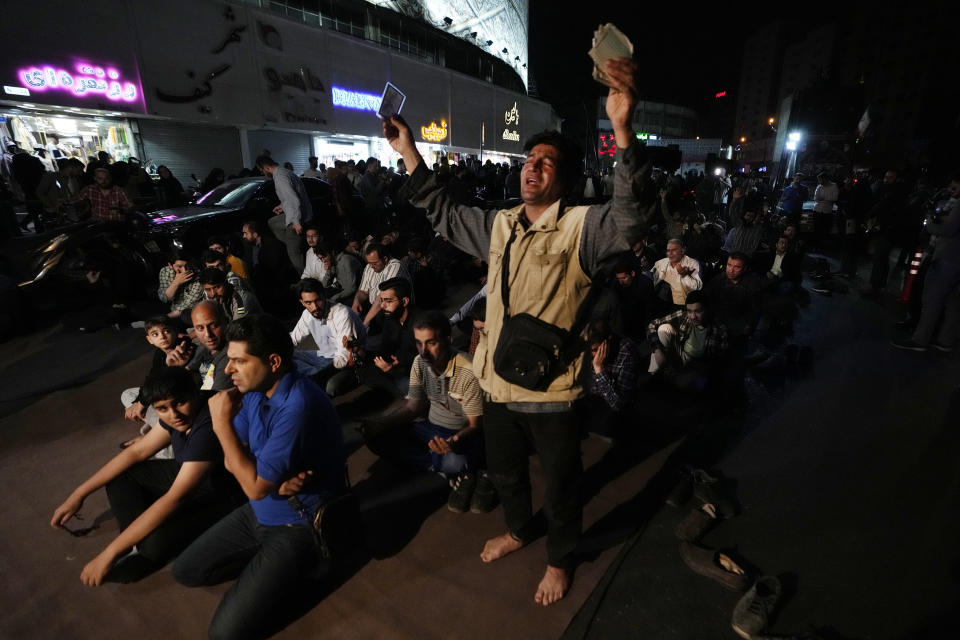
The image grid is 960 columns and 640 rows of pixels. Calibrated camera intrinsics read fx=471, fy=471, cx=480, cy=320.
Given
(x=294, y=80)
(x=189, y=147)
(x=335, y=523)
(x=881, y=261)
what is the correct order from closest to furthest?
1. (x=335, y=523)
2. (x=881, y=261)
3. (x=189, y=147)
4. (x=294, y=80)

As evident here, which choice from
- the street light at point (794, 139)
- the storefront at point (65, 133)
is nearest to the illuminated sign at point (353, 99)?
the storefront at point (65, 133)

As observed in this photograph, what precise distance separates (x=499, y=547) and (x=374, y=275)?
4.03 meters

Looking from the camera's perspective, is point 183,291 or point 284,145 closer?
point 183,291

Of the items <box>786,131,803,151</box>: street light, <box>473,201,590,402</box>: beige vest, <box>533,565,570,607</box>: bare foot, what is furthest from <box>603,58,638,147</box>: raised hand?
<box>786,131,803,151</box>: street light

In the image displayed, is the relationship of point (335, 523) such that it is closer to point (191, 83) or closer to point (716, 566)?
point (716, 566)

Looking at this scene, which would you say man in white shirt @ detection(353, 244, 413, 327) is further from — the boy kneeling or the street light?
the street light

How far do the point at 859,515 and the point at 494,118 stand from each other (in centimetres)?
3371

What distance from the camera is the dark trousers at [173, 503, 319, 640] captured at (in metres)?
2.06

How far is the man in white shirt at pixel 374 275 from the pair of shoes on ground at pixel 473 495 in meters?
2.79

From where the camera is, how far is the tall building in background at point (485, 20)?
25797 millimetres

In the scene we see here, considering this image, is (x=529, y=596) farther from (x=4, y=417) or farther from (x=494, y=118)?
(x=494, y=118)

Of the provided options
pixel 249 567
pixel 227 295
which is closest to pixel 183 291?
pixel 227 295

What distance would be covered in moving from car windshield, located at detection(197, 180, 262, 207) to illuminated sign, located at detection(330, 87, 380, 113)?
12.5 m

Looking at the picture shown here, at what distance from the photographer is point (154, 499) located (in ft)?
8.93
